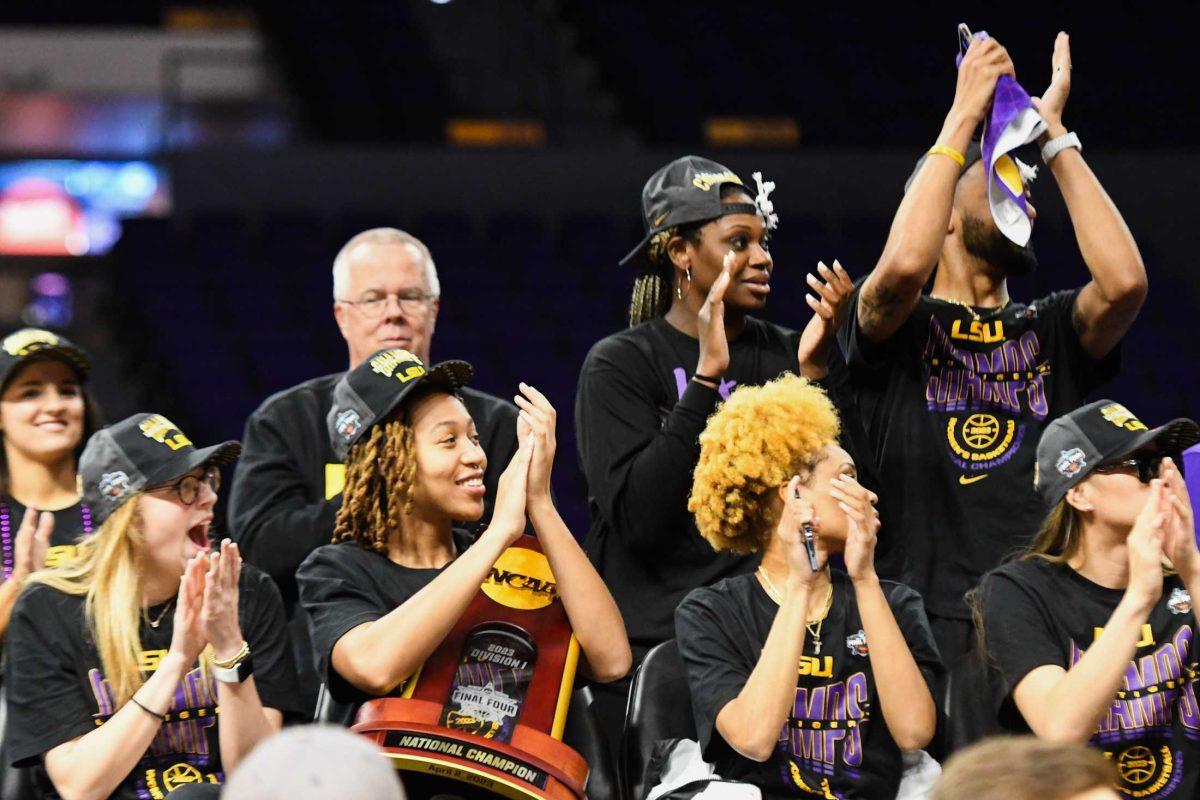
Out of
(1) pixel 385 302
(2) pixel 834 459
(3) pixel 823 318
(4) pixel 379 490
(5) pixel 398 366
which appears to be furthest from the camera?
(1) pixel 385 302

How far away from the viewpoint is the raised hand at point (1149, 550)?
3248 millimetres

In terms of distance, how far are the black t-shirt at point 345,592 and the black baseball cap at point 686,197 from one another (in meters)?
1.06

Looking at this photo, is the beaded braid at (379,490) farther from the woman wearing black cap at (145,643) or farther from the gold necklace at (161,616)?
the gold necklace at (161,616)

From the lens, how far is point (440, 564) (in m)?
3.70

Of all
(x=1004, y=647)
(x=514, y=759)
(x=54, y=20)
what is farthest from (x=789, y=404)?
(x=54, y=20)

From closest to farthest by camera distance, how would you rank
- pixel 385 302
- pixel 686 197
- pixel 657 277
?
pixel 686 197 < pixel 657 277 < pixel 385 302

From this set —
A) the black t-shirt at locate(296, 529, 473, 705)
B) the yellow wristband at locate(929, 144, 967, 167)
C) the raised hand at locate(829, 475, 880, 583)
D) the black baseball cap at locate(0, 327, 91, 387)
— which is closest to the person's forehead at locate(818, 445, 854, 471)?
the raised hand at locate(829, 475, 880, 583)

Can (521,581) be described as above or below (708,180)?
below

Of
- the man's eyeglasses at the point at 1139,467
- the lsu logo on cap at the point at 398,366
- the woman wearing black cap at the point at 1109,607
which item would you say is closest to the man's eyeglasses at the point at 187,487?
the lsu logo on cap at the point at 398,366

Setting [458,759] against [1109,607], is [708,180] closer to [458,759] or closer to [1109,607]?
[1109,607]

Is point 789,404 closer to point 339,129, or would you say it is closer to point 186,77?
point 339,129

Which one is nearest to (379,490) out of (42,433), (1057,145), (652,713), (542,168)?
(652,713)

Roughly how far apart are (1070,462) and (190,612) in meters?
1.72

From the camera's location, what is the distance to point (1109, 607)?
11.4ft
